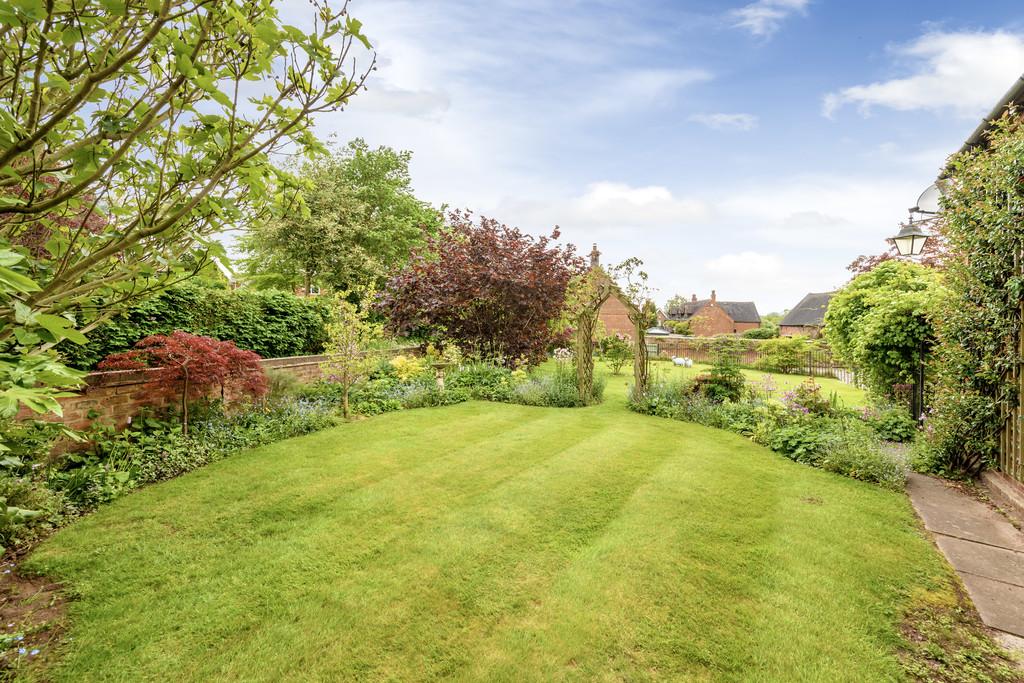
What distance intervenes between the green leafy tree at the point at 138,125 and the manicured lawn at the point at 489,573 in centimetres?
185

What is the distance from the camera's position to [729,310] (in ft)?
184

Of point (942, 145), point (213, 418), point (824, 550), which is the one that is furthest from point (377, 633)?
point (942, 145)

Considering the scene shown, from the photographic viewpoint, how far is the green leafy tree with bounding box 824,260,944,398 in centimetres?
713

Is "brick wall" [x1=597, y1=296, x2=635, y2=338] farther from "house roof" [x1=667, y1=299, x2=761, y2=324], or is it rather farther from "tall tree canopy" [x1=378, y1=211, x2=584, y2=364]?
"tall tree canopy" [x1=378, y1=211, x2=584, y2=364]

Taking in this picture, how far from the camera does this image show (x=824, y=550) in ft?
11.5

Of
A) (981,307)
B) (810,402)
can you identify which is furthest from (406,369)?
(981,307)

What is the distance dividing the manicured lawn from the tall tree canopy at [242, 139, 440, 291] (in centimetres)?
1478

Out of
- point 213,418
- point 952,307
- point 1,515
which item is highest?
point 952,307

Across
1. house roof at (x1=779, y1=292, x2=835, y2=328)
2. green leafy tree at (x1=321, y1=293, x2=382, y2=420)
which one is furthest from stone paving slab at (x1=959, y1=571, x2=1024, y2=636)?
house roof at (x1=779, y1=292, x2=835, y2=328)

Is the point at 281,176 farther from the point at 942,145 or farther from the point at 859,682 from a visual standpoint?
the point at 942,145

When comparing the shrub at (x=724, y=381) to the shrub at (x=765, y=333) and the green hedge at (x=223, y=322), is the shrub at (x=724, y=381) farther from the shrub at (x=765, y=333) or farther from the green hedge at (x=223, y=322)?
the shrub at (x=765, y=333)

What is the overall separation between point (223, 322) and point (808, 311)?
2160 inches

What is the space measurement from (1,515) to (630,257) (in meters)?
9.95

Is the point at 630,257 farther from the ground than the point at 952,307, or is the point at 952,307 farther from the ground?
the point at 630,257
